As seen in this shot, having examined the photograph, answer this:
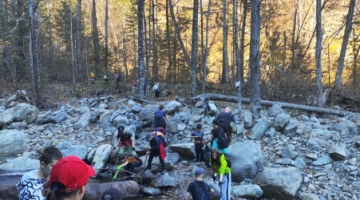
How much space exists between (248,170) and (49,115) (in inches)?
401

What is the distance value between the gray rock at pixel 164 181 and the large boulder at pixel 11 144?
539 cm

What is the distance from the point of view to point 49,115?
1355cm

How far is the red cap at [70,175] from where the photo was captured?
1.91 meters

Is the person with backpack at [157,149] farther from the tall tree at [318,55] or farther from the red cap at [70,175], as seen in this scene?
→ the tall tree at [318,55]

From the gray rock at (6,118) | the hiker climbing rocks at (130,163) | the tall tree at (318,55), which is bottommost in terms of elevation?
the hiker climbing rocks at (130,163)

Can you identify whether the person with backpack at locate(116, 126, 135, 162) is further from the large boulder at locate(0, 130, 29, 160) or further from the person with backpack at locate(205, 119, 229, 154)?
the large boulder at locate(0, 130, 29, 160)

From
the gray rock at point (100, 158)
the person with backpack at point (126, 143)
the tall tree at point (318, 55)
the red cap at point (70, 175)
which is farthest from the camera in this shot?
the tall tree at point (318, 55)

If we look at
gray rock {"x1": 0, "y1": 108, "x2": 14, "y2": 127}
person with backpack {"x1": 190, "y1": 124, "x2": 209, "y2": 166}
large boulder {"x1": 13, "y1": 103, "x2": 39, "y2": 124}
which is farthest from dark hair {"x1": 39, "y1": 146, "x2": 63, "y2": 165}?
large boulder {"x1": 13, "y1": 103, "x2": 39, "y2": 124}

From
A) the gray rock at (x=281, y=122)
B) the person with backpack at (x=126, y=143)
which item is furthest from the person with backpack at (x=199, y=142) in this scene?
the gray rock at (x=281, y=122)

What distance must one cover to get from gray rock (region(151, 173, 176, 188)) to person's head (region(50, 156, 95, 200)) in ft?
20.8

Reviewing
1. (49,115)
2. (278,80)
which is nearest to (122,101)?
(49,115)

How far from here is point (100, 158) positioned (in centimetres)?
945

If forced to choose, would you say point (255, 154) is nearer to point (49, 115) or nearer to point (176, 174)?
point (176, 174)

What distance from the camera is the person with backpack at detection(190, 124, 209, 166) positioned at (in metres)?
9.32
